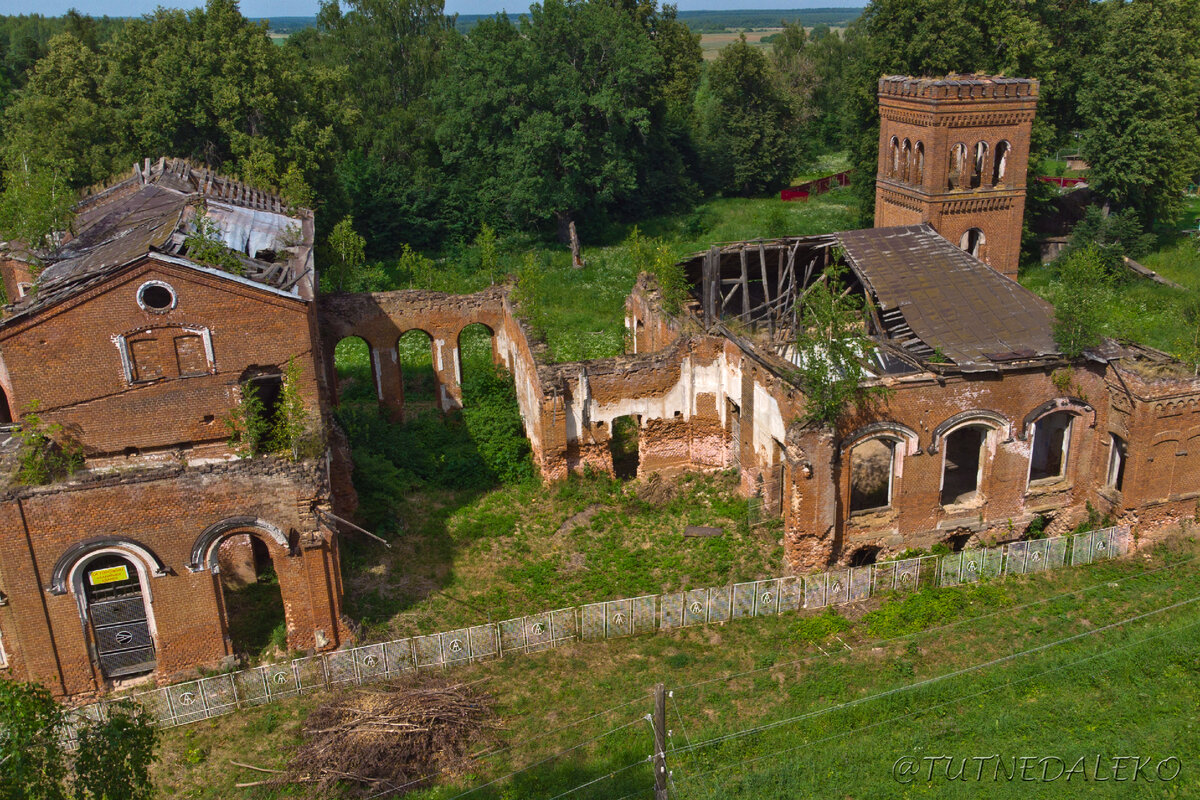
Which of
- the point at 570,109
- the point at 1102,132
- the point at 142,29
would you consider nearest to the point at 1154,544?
the point at 1102,132

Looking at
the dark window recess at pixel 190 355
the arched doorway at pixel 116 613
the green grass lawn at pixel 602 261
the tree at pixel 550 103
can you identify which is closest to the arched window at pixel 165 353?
the dark window recess at pixel 190 355

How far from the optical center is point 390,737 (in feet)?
50.4

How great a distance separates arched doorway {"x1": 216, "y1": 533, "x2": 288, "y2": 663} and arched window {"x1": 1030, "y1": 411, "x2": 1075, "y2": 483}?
650 inches

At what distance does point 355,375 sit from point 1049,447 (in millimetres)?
21955

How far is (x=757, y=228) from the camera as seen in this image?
171 ft

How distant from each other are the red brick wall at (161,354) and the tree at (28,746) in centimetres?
1017

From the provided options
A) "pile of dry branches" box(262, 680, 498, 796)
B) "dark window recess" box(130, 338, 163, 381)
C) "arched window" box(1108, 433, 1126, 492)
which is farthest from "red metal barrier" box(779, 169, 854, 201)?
"pile of dry branches" box(262, 680, 498, 796)

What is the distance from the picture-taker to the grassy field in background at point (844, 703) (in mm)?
14828

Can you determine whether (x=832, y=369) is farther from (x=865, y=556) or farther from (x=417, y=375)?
(x=417, y=375)

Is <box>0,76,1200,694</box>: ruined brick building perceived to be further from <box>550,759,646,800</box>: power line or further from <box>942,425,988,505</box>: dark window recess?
<box>550,759,646,800</box>: power line

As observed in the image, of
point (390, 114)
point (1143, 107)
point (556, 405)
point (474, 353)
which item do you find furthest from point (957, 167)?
point (390, 114)

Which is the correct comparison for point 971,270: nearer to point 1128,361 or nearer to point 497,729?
A: point 1128,361

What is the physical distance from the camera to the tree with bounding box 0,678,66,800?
1070 cm

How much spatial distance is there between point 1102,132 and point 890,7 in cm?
1039
